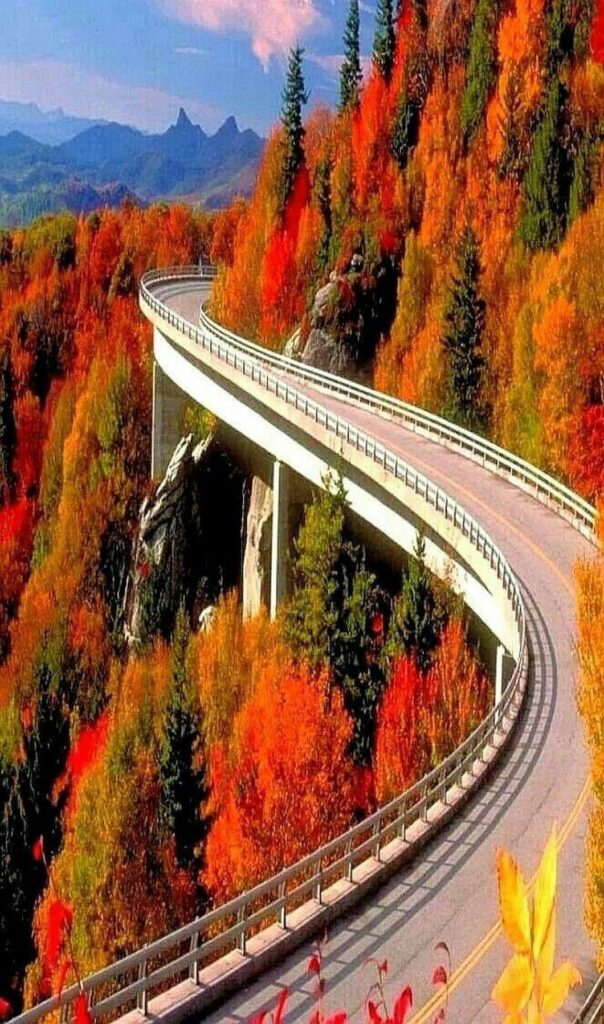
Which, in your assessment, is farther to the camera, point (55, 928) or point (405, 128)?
point (405, 128)

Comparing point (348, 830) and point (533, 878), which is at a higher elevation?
point (533, 878)

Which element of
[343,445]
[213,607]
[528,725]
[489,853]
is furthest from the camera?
[213,607]

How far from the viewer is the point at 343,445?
3869 centimetres

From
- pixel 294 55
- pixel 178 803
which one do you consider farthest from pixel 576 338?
pixel 294 55

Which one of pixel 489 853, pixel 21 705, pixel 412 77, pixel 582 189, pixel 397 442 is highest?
pixel 412 77

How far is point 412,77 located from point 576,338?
1340 inches

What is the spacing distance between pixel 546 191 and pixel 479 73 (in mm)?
13948

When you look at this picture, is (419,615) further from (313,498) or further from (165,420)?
(165,420)

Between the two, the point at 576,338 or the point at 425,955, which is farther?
the point at 576,338

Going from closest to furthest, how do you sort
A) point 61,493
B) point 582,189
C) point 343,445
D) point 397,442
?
point 343,445
point 397,442
point 582,189
point 61,493

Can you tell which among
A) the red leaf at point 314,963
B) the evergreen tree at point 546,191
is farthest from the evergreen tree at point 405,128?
the red leaf at point 314,963

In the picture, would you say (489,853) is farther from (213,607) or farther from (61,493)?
(61,493)

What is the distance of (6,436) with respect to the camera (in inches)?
3519

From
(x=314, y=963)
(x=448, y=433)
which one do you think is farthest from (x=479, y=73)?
(x=314, y=963)
